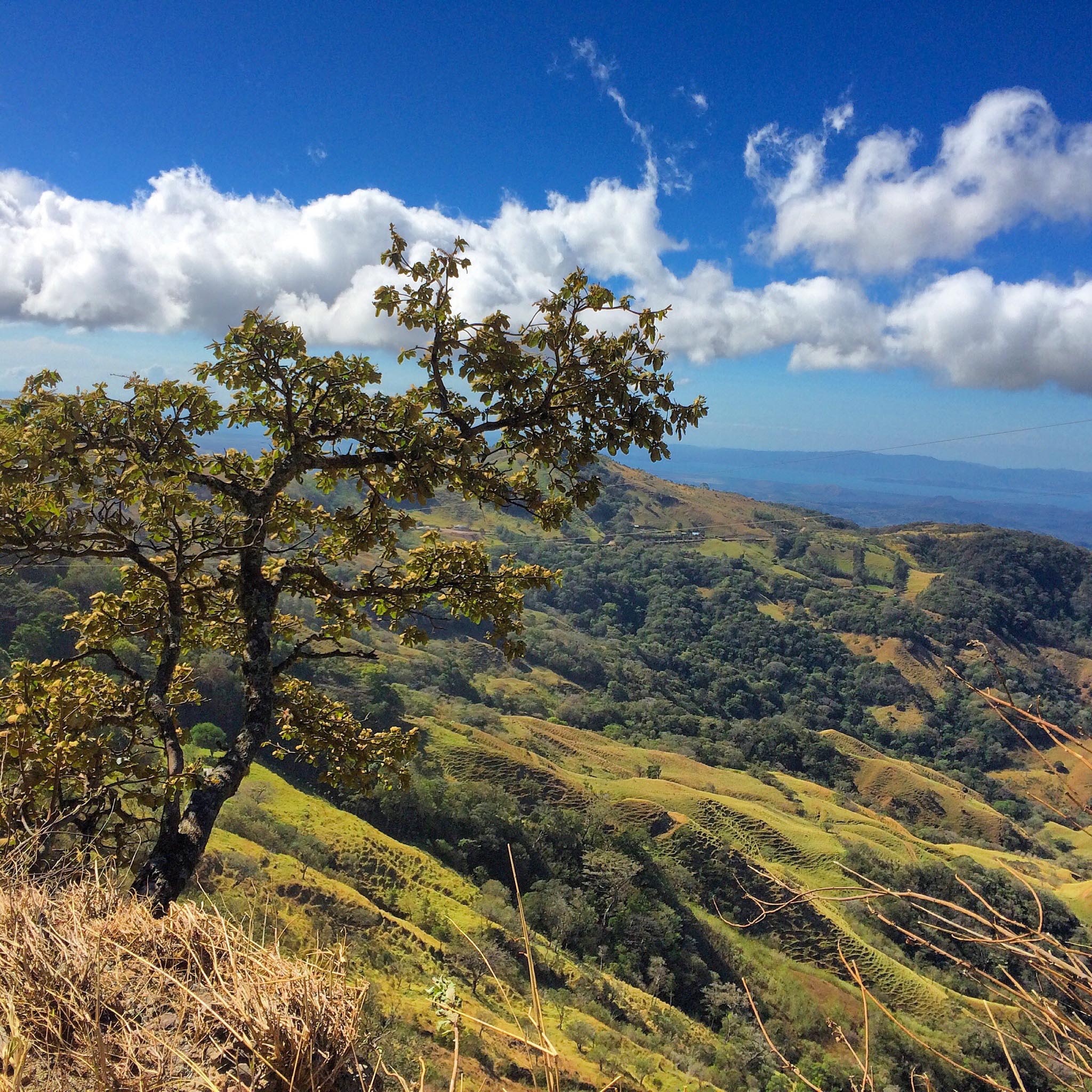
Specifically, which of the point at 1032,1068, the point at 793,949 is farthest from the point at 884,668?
the point at 1032,1068

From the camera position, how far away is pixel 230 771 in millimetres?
5117

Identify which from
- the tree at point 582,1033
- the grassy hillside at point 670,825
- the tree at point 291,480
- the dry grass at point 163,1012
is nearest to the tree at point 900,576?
the grassy hillside at point 670,825

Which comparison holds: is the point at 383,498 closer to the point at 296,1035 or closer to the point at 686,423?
the point at 686,423

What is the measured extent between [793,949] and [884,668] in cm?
8510

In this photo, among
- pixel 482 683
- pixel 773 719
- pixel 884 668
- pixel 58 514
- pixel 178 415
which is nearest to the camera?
pixel 58 514

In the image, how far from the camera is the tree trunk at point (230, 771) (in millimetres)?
4496

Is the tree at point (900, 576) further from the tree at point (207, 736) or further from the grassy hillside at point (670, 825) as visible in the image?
the tree at point (207, 736)

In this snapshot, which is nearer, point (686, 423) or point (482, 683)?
point (686, 423)

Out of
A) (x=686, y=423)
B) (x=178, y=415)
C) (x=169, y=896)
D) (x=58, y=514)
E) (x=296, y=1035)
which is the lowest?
(x=169, y=896)

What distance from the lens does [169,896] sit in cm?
438

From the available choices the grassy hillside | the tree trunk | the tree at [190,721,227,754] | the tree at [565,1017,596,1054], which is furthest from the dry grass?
the tree at [190,721,227,754]

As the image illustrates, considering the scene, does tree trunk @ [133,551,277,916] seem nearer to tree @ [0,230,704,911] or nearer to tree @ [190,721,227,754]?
tree @ [0,230,704,911]

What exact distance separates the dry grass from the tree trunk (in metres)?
1.33

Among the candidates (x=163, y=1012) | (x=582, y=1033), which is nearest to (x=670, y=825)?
(x=582, y=1033)
